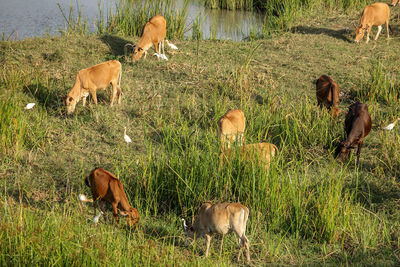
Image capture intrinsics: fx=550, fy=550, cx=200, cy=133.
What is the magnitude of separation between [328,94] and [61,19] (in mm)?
7920

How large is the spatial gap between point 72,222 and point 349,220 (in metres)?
2.83

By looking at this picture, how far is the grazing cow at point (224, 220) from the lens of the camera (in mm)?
4918

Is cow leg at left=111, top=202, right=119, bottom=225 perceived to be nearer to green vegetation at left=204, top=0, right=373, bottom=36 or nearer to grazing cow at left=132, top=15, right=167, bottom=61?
grazing cow at left=132, top=15, right=167, bottom=61

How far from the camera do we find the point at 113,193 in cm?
551

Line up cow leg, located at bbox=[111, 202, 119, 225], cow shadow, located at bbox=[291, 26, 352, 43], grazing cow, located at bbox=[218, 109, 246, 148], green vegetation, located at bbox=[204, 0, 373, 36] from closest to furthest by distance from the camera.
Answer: cow leg, located at bbox=[111, 202, 119, 225] → grazing cow, located at bbox=[218, 109, 246, 148] → cow shadow, located at bbox=[291, 26, 352, 43] → green vegetation, located at bbox=[204, 0, 373, 36]

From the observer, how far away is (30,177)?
6.57 metres

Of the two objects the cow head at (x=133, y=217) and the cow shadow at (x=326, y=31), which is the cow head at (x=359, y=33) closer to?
the cow shadow at (x=326, y=31)

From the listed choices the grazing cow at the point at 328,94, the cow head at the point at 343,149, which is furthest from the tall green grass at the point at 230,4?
the cow head at the point at 343,149

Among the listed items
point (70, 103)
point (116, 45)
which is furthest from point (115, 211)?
point (116, 45)

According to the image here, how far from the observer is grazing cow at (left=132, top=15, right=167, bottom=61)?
10.5 meters

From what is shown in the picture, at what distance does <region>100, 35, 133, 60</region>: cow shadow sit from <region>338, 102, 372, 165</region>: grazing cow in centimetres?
491

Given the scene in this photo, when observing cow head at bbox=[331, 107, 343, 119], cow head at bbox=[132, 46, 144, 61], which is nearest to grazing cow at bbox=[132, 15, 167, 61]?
cow head at bbox=[132, 46, 144, 61]

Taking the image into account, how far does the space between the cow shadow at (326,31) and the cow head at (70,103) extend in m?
6.81

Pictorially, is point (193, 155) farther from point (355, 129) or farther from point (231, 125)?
point (355, 129)
